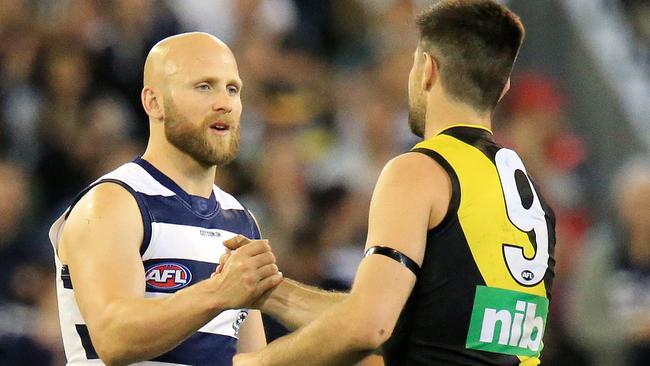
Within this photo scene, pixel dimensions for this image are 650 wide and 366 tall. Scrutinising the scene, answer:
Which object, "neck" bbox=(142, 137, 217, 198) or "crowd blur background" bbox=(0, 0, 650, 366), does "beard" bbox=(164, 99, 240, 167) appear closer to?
"neck" bbox=(142, 137, 217, 198)

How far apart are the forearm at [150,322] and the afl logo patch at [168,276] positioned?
23 cm

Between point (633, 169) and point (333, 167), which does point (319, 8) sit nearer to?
point (333, 167)

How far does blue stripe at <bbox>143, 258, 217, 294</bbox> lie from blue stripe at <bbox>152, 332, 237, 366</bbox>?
0.69 ft

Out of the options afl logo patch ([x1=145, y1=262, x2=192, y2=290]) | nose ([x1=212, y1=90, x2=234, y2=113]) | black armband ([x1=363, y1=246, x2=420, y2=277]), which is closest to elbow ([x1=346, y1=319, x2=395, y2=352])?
black armband ([x1=363, y1=246, x2=420, y2=277])

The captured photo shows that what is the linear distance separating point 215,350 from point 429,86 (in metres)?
1.34

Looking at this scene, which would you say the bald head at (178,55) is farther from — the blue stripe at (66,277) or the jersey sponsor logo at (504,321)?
the jersey sponsor logo at (504,321)

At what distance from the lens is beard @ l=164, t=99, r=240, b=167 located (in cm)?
481

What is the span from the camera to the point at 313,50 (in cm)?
1007

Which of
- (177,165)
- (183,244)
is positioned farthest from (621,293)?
(183,244)

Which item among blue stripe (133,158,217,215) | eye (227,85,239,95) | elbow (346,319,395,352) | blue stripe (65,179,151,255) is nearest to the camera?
elbow (346,319,395,352)

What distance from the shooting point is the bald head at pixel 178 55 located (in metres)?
4.88

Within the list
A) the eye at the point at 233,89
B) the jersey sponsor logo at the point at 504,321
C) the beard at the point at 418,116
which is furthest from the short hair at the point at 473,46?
the eye at the point at 233,89

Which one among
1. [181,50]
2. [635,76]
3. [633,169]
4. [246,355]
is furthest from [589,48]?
[246,355]

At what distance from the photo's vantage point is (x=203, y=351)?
4.64m
